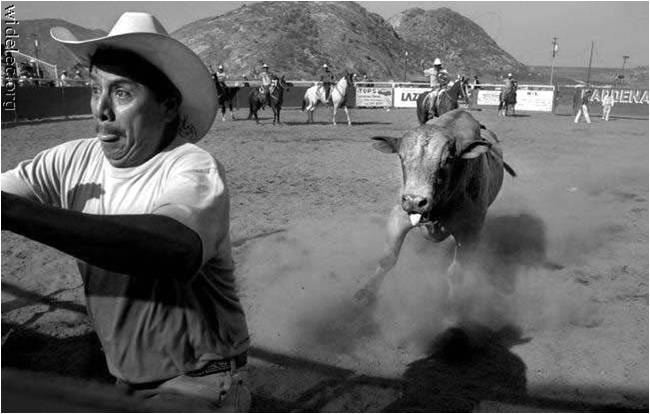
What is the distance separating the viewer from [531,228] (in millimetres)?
7449

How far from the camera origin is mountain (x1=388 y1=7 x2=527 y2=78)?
82.1m

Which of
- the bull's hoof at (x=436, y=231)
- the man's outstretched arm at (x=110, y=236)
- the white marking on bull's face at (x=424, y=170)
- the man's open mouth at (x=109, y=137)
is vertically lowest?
the bull's hoof at (x=436, y=231)

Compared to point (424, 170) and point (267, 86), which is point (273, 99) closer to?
point (267, 86)

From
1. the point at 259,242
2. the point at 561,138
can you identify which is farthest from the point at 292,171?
the point at 561,138

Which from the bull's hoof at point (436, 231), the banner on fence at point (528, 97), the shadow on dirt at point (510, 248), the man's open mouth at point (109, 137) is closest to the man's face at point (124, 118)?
the man's open mouth at point (109, 137)

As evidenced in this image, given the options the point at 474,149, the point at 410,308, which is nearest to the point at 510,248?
the point at 410,308

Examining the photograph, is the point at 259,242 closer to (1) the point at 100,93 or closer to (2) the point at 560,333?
(2) the point at 560,333

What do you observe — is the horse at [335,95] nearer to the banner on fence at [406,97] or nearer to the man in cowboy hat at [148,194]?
the banner on fence at [406,97]

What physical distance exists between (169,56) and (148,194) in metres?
0.43

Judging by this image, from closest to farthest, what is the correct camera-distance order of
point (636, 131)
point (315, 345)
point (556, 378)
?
1. point (556, 378)
2. point (315, 345)
3. point (636, 131)

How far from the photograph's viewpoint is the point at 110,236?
1.01 m

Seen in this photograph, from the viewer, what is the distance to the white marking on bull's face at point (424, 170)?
3.84 m

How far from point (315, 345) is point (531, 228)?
14.8ft

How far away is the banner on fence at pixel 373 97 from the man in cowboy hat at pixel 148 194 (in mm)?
28553
